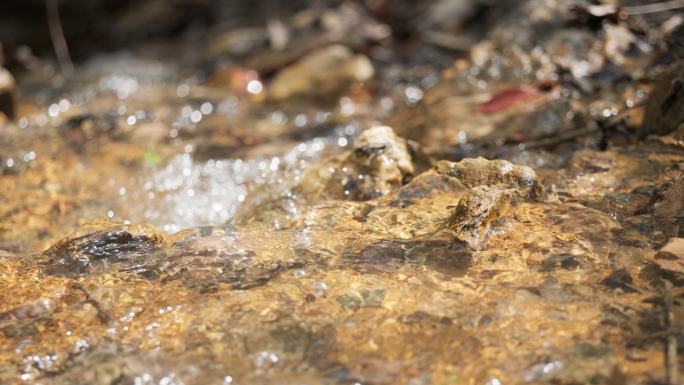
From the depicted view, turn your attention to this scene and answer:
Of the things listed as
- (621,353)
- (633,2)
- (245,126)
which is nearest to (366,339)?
(621,353)

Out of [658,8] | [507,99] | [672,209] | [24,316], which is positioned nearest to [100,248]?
[24,316]

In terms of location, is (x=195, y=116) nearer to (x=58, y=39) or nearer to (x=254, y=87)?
(x=254, y=87)

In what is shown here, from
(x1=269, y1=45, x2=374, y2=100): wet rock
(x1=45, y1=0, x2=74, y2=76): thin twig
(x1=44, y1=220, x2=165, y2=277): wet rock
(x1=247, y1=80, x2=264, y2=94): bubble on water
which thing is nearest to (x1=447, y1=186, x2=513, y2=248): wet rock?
(x1=44, y1=220, x2=165, y2=277): wet rock

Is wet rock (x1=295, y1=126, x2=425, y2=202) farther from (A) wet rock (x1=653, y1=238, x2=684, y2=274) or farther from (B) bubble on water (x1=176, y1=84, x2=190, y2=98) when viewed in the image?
(B) bubble on water (x1=176, y1=84, x2=190, y2=98)

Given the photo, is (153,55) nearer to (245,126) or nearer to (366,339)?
(245,126)

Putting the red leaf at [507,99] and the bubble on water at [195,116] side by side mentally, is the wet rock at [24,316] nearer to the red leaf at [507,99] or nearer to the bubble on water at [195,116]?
the red leaf at [507,99]
